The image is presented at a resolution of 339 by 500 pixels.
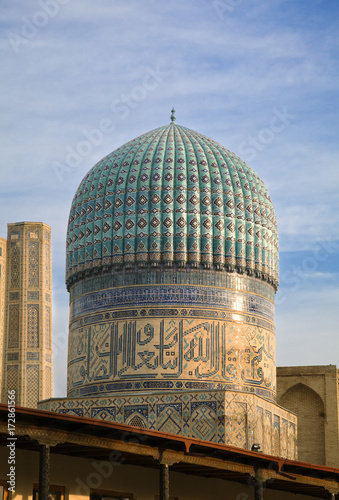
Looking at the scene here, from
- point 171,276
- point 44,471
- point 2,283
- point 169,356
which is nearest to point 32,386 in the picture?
point 2,283

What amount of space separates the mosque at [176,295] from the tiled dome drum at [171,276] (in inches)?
0.8

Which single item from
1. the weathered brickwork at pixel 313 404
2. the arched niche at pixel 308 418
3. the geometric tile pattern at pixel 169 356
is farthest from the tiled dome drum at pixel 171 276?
the arched niche at pixel 308 418

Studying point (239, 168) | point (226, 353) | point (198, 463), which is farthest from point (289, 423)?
point (198, 463)

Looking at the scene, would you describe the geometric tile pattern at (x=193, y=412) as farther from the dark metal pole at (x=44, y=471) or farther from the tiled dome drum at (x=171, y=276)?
the dark metal pole at (x=44, y=471)

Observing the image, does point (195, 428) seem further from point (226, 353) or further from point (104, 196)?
point (104, 196)

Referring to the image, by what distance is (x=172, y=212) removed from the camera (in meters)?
17.1

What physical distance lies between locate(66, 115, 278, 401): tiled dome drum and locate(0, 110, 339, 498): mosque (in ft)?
0.07

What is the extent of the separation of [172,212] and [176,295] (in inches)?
55.1

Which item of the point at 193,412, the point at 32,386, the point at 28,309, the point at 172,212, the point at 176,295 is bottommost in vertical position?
the point at 193,412

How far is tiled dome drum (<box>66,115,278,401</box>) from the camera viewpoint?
16.6 meters

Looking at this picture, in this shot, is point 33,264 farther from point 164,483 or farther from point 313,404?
point 164,483

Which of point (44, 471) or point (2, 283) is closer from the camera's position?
point (44, 471)

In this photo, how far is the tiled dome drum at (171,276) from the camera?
16562mm

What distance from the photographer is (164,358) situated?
16438 mm
